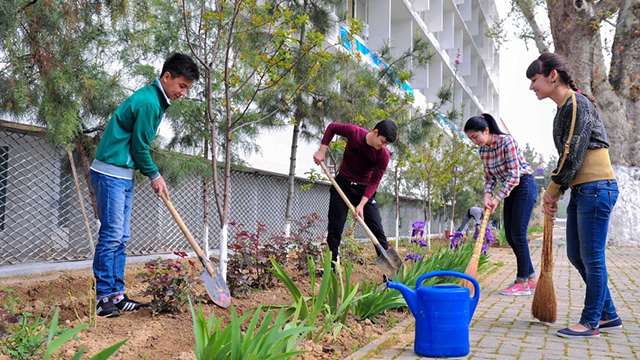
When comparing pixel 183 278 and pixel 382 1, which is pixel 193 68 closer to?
pixel 183 278

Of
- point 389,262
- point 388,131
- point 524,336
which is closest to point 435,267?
point 389,262

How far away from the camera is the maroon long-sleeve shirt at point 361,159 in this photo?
5324 mm

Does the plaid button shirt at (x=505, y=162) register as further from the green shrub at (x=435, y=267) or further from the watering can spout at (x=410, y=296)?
the watering can spout at (x=410, y=296)

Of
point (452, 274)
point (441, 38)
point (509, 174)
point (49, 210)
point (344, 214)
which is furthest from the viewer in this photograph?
point (441, 38)

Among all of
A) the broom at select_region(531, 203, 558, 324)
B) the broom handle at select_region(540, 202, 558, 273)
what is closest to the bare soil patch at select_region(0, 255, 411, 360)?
the broom at select_region(531, 203, 558, 324)

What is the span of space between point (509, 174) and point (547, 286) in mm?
1545

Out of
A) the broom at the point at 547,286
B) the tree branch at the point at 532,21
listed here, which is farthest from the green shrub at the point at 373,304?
the tree branch at the point at 532,21

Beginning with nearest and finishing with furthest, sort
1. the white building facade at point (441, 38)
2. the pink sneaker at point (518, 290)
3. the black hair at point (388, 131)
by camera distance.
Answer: the black hair at point (388, 131), the pink sneaker at point (518, 290), the white building facade at point (441, 38)

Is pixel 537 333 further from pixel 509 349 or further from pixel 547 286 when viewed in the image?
pixel 509 349

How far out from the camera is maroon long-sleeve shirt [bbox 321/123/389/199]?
5.32 meters

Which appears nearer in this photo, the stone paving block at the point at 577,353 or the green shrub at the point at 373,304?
the stone paving block at the point at 577,353

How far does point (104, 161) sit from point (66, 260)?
9.28 ft

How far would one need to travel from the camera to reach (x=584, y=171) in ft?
11.8

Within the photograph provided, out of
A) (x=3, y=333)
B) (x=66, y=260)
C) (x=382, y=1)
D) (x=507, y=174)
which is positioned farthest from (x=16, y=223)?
(x=382, y=1)
